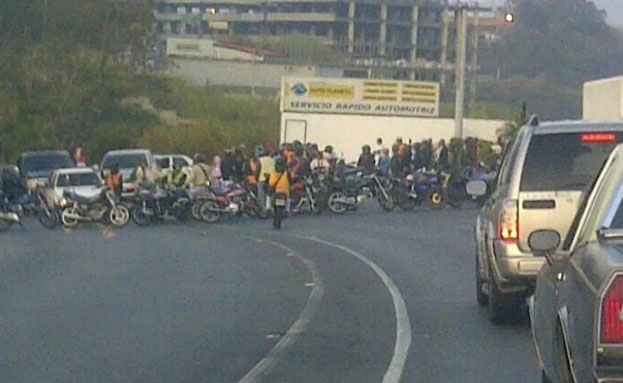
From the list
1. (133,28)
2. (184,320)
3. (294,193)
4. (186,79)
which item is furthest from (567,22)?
(184,320)

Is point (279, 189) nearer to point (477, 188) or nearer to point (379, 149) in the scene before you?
point (477, 188)

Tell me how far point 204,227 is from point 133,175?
19.6ft

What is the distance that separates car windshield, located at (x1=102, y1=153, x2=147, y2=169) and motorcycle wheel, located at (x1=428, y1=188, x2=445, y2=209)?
825cm

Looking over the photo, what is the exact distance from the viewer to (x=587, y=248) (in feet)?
24.7

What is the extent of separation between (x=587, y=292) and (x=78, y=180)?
1259 inches

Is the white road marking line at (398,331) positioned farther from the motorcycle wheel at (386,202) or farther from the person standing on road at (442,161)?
the person standing on road at (442,161)

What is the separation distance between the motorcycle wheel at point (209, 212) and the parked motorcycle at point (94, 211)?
1705 millimetres

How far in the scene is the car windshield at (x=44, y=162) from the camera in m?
44.3

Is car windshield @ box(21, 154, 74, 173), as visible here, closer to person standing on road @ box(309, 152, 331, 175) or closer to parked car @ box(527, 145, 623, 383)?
person standing on road @ box(309, 152, 331, 175)

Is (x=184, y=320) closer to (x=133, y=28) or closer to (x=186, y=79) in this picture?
(x=133, y=28)

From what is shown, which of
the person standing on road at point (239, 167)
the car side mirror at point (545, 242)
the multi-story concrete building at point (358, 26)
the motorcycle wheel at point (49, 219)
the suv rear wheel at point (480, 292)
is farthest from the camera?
the multi-story concrete building at point (358, 26)

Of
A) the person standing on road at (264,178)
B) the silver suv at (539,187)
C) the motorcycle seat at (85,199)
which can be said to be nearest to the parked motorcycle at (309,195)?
the person standing on road at (264,178)

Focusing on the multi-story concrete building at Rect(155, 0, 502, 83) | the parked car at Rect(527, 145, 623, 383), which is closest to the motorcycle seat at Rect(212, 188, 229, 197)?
the parked car at Rect(527, 145, 623, 383)

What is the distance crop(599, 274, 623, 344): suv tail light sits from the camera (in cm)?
648
